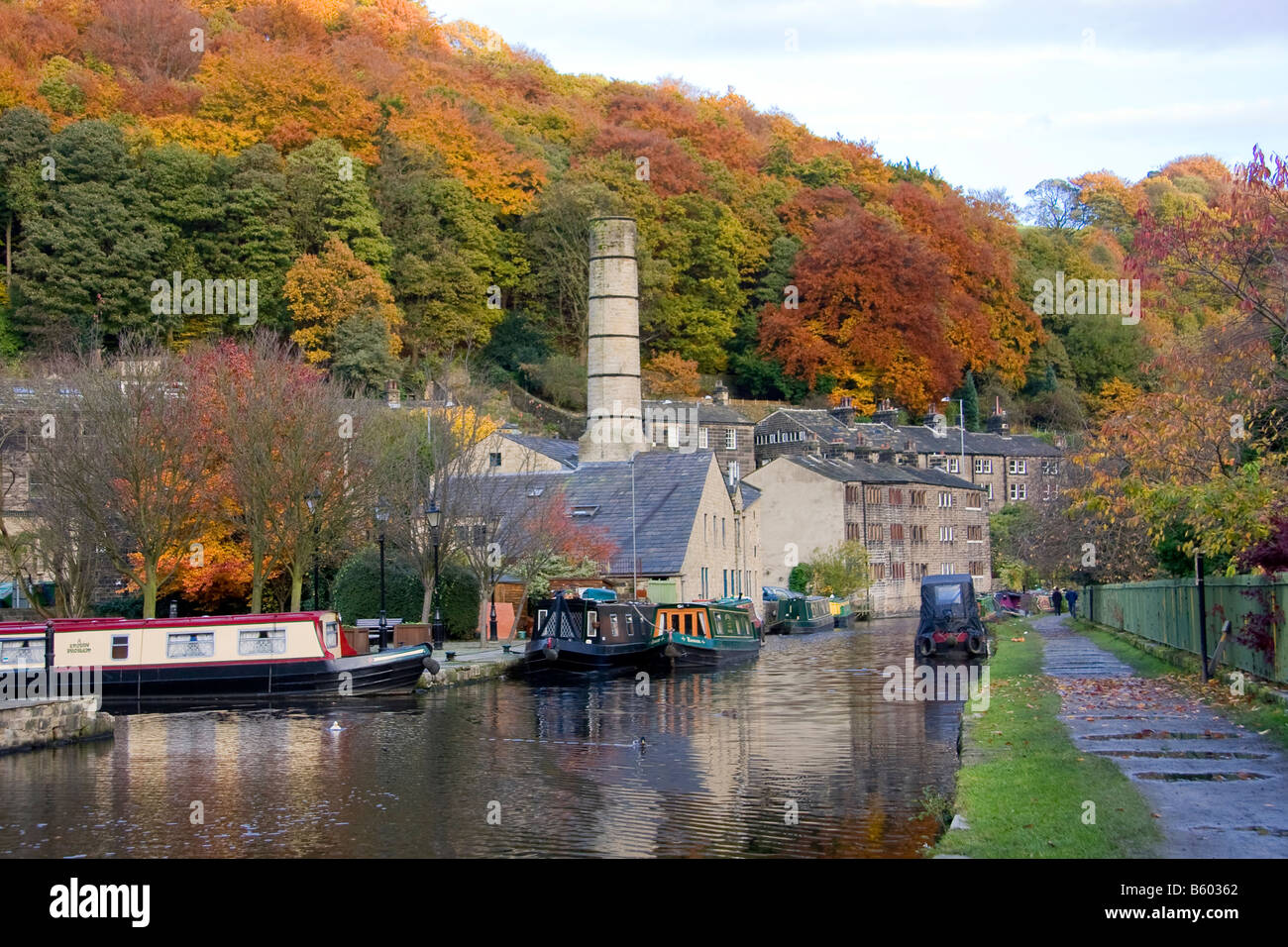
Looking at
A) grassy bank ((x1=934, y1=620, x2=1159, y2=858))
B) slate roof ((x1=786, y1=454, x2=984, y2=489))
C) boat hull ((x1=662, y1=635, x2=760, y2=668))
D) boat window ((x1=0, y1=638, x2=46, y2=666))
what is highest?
slate roof ((x1=786, y1=454, x2=984, y2=489))

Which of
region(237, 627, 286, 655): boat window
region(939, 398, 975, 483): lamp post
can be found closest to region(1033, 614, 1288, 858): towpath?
region(237, 627, 286, 655): boat window

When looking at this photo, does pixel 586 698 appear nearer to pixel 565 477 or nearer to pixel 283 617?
pixel 283 617

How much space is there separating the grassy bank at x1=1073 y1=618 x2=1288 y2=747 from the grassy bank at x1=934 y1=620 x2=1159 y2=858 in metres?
2.47

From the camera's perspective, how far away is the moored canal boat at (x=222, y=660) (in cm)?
3094

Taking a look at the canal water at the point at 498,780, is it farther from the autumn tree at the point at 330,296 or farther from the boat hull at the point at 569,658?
the autumn tree at the point at 330,296

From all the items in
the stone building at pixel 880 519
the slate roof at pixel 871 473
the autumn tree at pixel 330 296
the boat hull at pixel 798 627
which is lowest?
the boat hull at pixel 798 627

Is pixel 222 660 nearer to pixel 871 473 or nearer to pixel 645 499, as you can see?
pixel 645 499

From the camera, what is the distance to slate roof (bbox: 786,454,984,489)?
80.7 meters

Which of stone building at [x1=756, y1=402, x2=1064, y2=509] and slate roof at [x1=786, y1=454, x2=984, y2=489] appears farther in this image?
stone building at [x1=756, y1=402, x2=1064, y2=509]

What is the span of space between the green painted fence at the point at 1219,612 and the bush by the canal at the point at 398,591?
802 inches

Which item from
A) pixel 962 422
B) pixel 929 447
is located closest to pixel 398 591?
pixel 929 447

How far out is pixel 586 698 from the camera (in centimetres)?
3066

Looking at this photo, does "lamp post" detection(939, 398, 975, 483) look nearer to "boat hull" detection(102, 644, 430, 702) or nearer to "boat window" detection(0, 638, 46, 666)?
Result: "boat hull" detection(102, 644, 430, 702)

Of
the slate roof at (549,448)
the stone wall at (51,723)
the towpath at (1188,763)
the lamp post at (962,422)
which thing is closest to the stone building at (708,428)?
the slate roof at (549,448)
